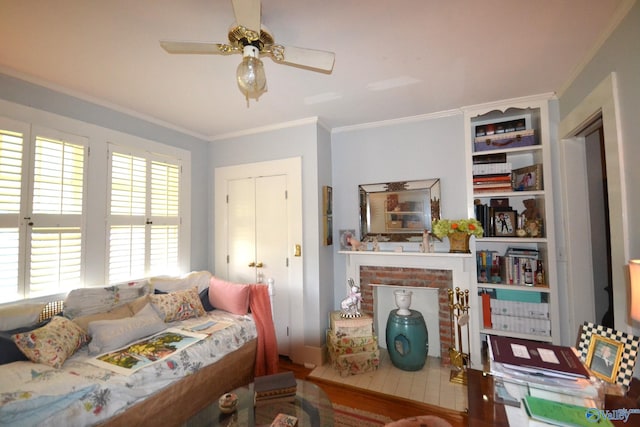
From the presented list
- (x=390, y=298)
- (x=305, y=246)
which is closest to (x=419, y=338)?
(x=390, y=298)

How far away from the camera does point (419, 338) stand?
102 inches

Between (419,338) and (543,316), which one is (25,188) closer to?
(419,338)

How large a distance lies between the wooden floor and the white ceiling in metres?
2.56

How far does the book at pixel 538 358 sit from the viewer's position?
107 cm

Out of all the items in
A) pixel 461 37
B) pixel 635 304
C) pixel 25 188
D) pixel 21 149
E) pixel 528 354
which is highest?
pixel 461 37

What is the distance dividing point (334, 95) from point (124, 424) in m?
2.71

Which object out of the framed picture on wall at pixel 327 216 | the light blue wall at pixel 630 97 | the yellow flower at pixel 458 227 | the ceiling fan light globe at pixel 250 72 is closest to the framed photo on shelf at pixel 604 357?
the light blue wall at pixel 630 97

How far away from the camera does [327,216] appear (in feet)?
9.84

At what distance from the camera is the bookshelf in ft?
7.78

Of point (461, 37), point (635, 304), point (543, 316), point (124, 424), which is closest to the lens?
point (635, 304)

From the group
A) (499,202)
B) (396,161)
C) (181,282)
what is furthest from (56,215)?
(499,202)

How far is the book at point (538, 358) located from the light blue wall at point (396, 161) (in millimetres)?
1662

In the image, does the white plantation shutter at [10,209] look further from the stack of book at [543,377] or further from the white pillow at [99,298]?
the stack of book at [543,377]

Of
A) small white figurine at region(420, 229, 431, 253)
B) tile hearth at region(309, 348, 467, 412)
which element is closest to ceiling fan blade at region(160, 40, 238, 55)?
small white figurine at region(420, 229, 431, 253)
